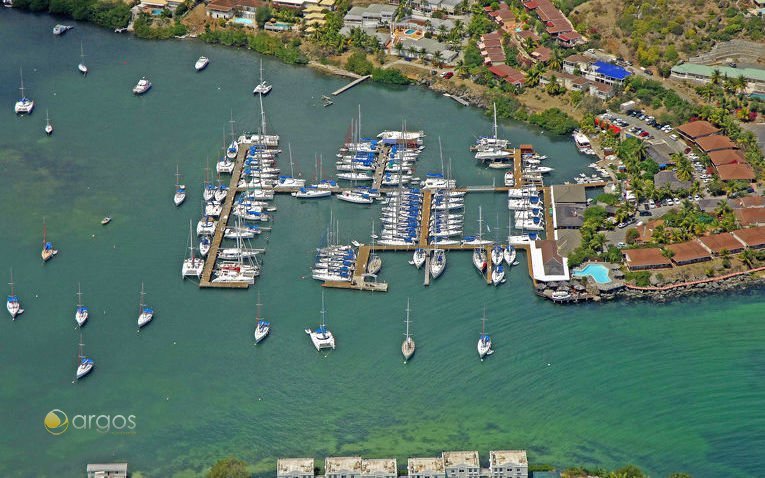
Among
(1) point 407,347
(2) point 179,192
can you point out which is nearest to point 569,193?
(1) point 407,347

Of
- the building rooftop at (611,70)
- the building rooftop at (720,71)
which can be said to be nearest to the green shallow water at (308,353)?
the building rooftop at (611,70)

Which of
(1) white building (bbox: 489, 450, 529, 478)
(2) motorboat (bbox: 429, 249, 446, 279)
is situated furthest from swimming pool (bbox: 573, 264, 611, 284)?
(1) white building (bbox: 489, 450, 529, 478)

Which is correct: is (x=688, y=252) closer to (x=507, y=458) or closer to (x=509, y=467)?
(x=507, y=458)

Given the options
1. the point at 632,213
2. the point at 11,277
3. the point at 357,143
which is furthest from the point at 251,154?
the point at 632,213

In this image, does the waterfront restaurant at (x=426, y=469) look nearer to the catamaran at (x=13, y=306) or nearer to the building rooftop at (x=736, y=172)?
the catamaran at (x=13, y=306)

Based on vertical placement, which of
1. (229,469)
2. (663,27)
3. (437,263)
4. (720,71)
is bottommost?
(437,263)
